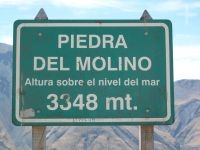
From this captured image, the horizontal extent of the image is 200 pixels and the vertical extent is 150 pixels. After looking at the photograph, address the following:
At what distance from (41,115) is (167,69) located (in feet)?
6.01

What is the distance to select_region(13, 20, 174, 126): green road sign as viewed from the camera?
22.2ft

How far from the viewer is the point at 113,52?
22.5 ft

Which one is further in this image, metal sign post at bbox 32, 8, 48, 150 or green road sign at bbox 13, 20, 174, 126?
green road sign at bbox 13, 20, 174, 126

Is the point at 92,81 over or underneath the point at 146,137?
over

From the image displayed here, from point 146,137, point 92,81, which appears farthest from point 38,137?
point 146,137

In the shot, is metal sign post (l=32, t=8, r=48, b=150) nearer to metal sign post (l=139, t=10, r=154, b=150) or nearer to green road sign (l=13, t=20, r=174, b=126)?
green road sign (l=13, t=20, r=174, b=126)

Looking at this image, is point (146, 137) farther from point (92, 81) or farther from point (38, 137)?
point (38, 137)

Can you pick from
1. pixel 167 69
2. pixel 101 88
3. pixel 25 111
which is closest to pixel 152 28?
pixel 167 69

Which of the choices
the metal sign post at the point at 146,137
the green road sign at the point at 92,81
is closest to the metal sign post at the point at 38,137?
the green road sign at the point at 92,81

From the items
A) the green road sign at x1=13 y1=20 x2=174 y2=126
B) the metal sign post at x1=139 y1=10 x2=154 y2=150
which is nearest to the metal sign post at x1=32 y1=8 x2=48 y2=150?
the green road sign at x1=13 y1=20 x2=174 y2=126

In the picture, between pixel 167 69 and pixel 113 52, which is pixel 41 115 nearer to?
pixel 113 52

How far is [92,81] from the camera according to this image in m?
6.80

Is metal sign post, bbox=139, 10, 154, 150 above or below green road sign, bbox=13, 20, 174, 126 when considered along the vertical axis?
below

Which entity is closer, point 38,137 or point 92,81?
point 38,137
